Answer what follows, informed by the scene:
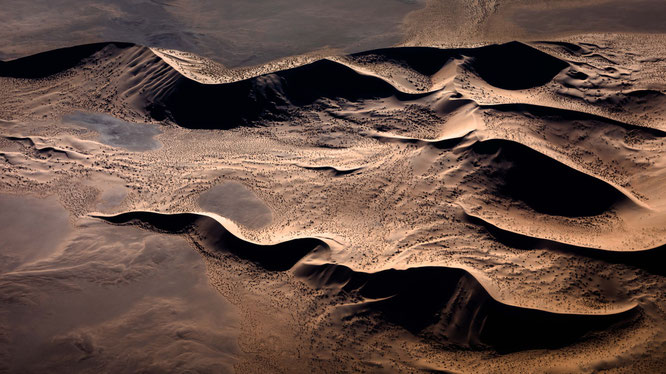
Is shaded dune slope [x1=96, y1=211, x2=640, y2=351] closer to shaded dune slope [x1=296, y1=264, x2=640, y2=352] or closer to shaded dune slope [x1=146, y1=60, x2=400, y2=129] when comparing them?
shaded dune slope [x1=296, y1=264, x2=640, y2=352]

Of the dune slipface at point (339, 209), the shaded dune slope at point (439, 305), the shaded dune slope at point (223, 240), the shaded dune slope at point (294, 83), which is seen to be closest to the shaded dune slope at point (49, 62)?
the dune slipface at point (339, 209)

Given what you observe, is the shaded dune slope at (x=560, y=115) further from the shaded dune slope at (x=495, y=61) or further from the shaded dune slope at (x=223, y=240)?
the shaded dune slope at (x=223, y=240)

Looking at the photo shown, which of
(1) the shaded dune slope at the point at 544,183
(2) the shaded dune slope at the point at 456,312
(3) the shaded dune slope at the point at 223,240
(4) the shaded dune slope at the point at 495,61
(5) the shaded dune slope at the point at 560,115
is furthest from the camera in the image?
(4) the shaded dune slope at the point at 495,61

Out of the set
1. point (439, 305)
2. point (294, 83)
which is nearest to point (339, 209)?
point (439, 305)

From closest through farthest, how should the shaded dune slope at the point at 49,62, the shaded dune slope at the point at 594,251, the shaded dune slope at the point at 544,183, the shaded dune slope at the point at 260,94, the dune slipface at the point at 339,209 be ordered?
the dune slipface at the point at 339,209 → the shaded dune slope at the point at 594,251 → the shaded dune slope at the point at 544,183 → the shaded dune slope at the point at 260,94 → the shaded dune slope at the point at 49,62

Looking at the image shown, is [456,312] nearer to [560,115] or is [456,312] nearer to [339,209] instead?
[339,209]

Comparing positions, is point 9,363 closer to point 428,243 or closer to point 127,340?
point 127,340

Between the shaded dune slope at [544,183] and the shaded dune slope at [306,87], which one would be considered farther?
the shaded dune slope at [306,87]

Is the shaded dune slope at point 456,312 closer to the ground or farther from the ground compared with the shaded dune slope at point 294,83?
closer to the ground
